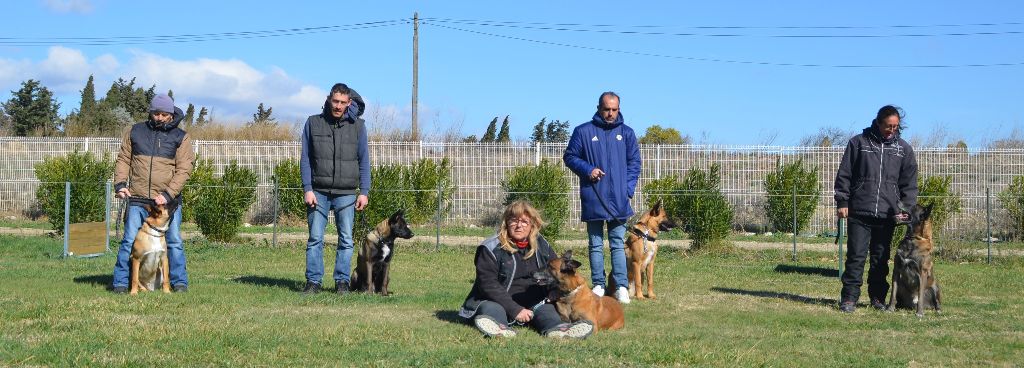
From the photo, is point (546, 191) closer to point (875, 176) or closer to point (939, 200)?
point (939, 200)

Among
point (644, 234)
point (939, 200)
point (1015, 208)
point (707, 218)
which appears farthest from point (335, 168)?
point (1015, 208)

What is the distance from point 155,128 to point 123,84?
3101 centimetres

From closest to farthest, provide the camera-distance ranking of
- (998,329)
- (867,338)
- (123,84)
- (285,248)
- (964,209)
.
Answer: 1. (867,338)
2. (998,329)
3. (285,248)
4. (964,209)
5. (123,84)

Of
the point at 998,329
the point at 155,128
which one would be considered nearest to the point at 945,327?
the point at 998,329

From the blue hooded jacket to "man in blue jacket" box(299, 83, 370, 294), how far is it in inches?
68.3

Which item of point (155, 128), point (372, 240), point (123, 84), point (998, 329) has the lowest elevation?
point (998, 329)

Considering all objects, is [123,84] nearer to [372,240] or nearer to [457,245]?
[457,245]

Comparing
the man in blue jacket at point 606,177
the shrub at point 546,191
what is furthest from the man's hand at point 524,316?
the shrub at point 546,191

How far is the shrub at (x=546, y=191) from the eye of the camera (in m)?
17.3

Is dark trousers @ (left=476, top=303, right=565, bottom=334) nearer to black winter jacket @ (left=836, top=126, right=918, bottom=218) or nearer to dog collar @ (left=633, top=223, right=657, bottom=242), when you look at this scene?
dog collar @ (left=633, top=223, right=657, bottom=242)

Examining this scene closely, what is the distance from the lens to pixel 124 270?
8695 mm

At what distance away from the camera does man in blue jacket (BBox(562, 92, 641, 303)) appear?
27.7 ft

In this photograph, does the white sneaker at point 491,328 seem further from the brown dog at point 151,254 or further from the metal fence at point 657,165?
the metal fence at point 657,165

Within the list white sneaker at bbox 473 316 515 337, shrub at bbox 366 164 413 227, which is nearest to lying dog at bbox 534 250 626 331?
white sneaker at bbox 473 316 515 337
